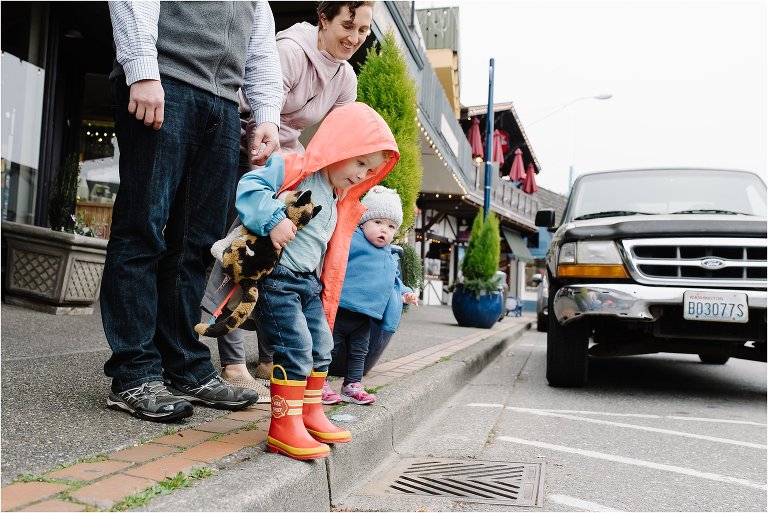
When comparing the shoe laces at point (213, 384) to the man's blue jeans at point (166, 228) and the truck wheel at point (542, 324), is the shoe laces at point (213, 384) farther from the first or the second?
the truck wheel at point (542, 324)

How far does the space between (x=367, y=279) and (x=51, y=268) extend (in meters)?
3.77

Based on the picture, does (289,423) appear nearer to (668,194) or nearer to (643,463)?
(643,463)

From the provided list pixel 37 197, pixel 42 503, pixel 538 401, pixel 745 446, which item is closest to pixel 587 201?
pixel 538 401

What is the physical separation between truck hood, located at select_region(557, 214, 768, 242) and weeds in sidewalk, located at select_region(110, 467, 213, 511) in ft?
11.0

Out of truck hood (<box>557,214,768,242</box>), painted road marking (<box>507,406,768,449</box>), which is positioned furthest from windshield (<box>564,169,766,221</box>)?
painted road marking (<box>507,406,768,449</box>)

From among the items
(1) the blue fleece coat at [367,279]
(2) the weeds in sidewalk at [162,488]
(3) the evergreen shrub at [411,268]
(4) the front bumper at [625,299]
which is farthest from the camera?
(3) the evergreen shrub at [411,268]

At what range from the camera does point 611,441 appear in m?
3.26

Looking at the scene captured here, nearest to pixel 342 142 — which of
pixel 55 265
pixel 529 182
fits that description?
pixel 55 265

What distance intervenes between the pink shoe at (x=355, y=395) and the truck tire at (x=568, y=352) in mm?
2021

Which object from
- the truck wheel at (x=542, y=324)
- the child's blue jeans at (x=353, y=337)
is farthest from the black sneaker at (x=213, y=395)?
the truck wheel at (x=542, y=324)

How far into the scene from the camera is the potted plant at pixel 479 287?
10148 mm

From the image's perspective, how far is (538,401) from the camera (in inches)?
171

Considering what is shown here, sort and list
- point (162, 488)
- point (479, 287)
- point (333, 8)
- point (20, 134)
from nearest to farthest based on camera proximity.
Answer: point (162, 488), point (333, 8), point (20, 134), point (479, 287)

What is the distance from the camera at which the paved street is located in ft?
7.72
